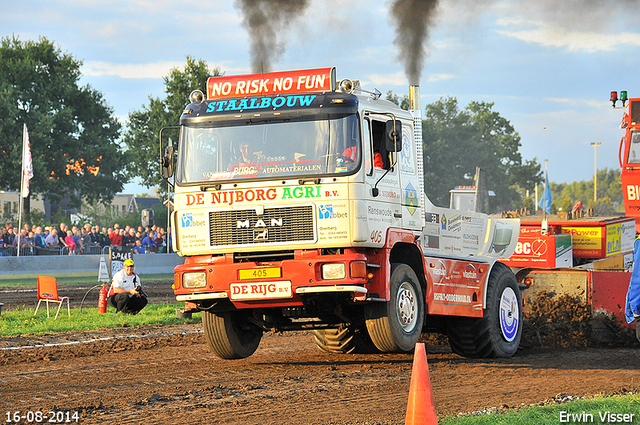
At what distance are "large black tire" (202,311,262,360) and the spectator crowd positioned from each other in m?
18.6

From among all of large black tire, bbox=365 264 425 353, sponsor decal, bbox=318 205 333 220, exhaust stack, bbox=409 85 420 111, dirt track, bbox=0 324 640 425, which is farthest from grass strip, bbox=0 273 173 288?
sponsor decal, bbox=318 205 333 220

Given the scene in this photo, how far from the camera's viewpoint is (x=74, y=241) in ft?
94.8

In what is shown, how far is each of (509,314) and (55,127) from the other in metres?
41.0

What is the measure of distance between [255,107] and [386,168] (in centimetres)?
171

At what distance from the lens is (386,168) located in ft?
31.1

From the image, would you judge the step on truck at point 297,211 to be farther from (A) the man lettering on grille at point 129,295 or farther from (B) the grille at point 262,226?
(A) the man lettering on grille at point 129,295

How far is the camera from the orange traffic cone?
5.57 m

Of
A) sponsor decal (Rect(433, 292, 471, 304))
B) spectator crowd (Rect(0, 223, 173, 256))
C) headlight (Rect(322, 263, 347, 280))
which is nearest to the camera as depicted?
headlight (Rect(322, 263, 347, 280))

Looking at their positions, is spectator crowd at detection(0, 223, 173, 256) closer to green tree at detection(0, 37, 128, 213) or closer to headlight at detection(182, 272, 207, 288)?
green tree at detection(0, 37, 128, 213)

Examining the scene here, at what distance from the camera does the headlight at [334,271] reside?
8766 millimetres

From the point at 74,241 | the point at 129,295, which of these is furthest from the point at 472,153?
the point at 129,295

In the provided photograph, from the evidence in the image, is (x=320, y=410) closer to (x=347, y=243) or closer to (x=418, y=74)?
(x=347, y=243)

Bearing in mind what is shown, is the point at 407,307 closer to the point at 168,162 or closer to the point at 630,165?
the point at 168,162

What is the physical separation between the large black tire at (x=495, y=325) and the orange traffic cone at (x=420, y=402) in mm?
5165
